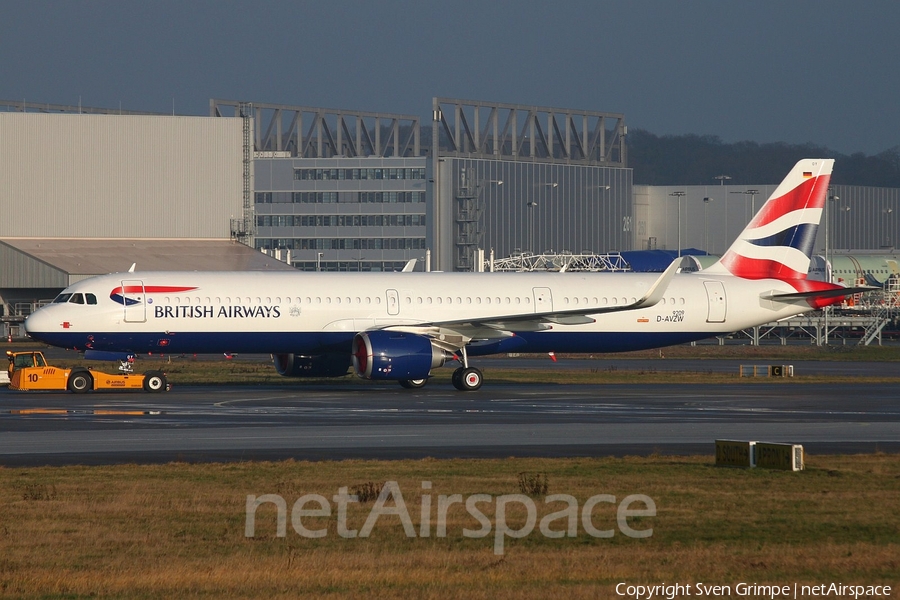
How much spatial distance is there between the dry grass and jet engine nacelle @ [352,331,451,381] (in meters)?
18.6

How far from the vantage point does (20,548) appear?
1320 centimetres

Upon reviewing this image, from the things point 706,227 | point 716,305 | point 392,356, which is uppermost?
point 706,227

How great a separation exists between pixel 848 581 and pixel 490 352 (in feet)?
100

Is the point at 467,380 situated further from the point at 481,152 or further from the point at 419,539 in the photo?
the point at 481,152

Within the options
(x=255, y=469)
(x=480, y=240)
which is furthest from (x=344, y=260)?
(x=255, y=469)

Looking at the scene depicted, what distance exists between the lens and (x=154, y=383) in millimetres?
39406

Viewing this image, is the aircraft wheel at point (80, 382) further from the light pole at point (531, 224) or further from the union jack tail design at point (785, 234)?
the light pole at point (531, 224)

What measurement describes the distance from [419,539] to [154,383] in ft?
89.8

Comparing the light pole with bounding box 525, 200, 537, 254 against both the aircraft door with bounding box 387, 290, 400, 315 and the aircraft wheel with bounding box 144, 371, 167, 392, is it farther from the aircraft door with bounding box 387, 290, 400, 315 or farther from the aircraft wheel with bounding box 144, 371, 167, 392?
the aircraft wheel with bounding box 144, 371, 167, 392

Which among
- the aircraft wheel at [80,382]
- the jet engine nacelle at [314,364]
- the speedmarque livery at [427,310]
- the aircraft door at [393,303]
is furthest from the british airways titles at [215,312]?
the aircraft door at [393,303]

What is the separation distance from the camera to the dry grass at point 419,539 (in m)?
11.5

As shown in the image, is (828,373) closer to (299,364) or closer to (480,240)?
(299,364)

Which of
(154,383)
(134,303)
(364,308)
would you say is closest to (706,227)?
(364,308)

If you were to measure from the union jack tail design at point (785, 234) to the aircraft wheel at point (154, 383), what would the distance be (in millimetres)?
20807
